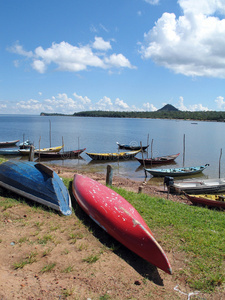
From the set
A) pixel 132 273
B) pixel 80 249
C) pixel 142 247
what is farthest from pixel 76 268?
pixel 142 247

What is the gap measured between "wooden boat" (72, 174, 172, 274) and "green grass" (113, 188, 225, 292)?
0.66m

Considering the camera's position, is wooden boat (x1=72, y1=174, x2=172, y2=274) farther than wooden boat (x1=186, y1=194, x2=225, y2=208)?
No

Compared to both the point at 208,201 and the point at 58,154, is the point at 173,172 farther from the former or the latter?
the point at 58,154

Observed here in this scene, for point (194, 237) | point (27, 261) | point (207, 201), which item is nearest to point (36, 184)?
point (27, 261)

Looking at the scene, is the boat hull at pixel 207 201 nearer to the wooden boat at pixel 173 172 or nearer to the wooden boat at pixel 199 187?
the wooden boat at pixel 199 187

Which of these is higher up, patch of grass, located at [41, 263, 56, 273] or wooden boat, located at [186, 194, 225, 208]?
patch of grass, located at [41, 263, 56, 273]

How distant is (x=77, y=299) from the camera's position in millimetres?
3875

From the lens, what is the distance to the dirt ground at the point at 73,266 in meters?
4.08

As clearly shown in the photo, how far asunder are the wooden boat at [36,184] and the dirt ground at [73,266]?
705 millimetres

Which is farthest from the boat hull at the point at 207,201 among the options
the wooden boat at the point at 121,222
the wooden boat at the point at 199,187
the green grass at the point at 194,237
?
the wooden boat at the point at 121,222

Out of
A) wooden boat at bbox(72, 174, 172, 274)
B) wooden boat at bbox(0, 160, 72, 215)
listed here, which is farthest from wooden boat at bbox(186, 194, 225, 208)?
wooden boat at bbox(0, 160, 72, 215)

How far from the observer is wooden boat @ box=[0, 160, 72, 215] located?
7.22 meters

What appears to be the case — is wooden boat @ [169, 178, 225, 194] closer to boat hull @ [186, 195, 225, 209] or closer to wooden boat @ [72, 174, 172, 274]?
boat hull @ [186, 195, 225, 209]

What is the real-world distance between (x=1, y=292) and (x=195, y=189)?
13.5 meters
